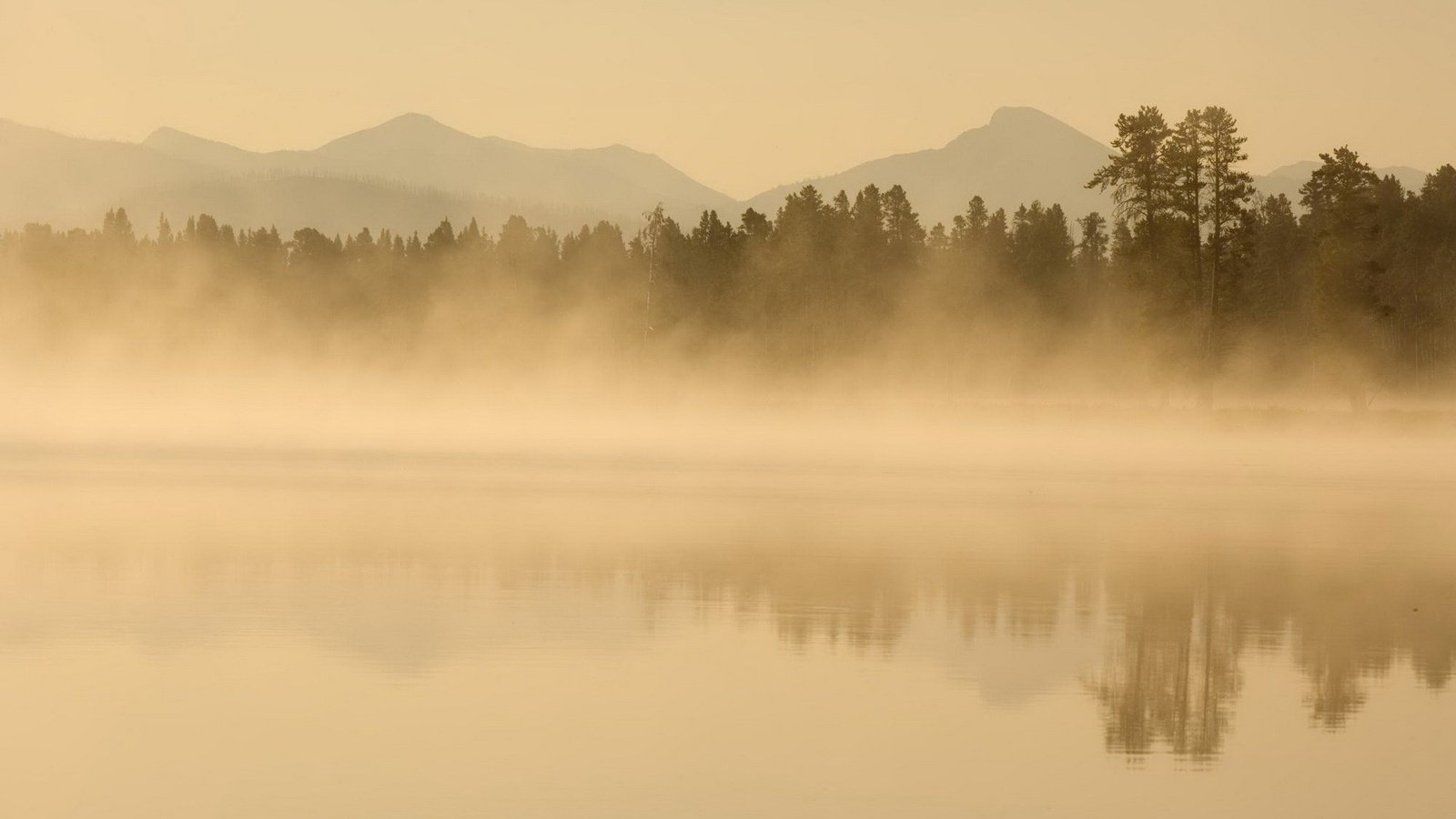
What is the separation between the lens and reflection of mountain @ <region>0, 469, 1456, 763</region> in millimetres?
16000

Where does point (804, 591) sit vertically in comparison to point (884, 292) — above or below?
below

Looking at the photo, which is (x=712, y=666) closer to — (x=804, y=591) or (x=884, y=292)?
(x=804, y=591)

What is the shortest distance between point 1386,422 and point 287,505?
63.2m

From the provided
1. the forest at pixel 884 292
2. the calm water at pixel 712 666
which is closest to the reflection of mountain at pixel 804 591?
the calm water at pixel 712 666

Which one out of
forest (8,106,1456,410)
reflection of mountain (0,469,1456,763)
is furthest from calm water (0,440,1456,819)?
forest (8,106,1456,410)

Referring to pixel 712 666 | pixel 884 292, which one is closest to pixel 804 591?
pixel 712 666

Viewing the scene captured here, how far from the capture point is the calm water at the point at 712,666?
11.3 m

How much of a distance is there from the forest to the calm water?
52.6 meters

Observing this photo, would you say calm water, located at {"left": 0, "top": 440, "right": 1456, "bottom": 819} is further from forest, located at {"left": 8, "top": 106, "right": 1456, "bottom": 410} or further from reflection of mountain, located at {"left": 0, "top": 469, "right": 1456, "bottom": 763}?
forest, located at {"left": 8, "top": 106, "right": 1456, "bottom": 410}

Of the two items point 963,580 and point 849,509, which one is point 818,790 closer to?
point 963,580

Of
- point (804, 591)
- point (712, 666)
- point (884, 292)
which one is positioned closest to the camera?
point (712, 666)

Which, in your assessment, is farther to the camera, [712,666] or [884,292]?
[884,292]

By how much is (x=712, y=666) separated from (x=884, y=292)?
112 meters

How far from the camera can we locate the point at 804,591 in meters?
20.8
